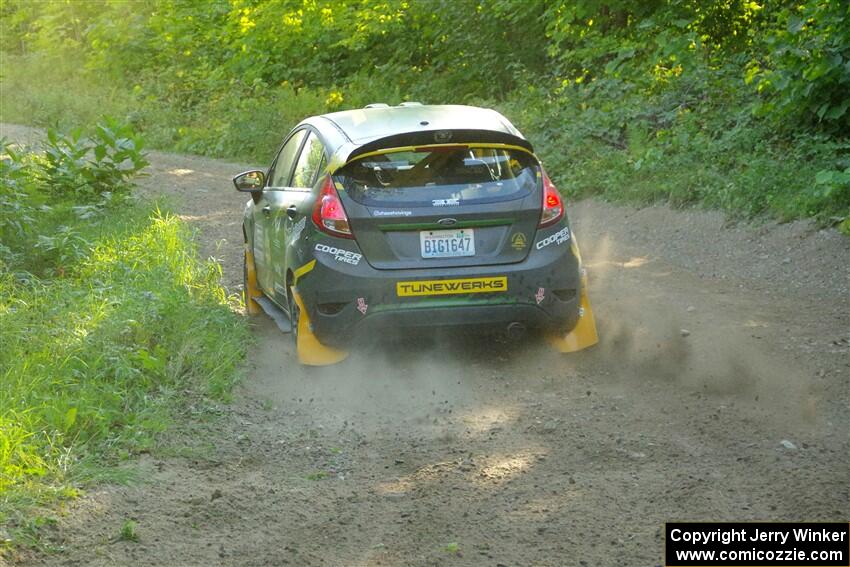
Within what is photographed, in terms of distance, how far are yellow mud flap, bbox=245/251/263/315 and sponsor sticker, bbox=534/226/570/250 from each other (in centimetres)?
299

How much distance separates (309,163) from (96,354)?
2.03 metres

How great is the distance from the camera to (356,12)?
25094 millimetres

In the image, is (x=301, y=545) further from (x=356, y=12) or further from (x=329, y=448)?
(x=356, y=12)

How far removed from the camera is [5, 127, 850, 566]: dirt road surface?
494 cm

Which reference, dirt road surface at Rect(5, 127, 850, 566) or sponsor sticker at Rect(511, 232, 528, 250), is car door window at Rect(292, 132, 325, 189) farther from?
sponsor sticker at Rect(511, 232, 528, 250)

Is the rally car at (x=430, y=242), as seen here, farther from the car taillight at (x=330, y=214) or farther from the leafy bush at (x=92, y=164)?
the leafy bush at (x=92, y=164)

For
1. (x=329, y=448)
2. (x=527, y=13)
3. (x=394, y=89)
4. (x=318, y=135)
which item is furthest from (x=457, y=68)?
(x=329, y=448)

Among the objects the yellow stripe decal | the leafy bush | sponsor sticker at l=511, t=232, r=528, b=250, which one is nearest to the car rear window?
sponsor sticker at l=511, t=232, r=528, b=250

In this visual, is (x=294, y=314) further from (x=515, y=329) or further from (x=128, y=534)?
(x=128, y=534)

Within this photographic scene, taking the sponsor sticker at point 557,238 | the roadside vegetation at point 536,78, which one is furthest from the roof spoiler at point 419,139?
the roadside vegetation at point 536,78

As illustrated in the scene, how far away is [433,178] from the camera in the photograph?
7.50 meters

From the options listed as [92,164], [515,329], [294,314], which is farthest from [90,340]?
[92,164]

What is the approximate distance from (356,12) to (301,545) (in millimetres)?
21275

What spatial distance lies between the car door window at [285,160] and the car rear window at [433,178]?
142 centimetres
